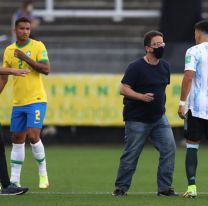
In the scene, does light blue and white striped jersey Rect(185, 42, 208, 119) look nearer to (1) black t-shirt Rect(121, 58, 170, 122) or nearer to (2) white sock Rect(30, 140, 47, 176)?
(1) black t-shirt Rect(121, 58, 170, 122)

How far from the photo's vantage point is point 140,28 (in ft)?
83.4

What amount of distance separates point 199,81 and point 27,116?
239 cm

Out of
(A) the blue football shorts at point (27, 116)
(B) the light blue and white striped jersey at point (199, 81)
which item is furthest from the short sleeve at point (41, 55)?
(B) the light blue and white striped jersey at point (199, 81)

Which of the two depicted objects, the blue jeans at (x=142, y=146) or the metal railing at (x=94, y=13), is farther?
the metal railing at (x=94, y=13)

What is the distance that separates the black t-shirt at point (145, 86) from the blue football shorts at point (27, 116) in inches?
53.9

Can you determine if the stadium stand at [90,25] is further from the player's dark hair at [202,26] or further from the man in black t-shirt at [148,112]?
the player's dark hair at [202,26]

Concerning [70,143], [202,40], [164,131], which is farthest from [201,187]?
[70,143]

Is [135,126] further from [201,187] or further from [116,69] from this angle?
[116,69]

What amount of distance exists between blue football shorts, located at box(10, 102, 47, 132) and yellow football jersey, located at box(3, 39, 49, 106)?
6cm

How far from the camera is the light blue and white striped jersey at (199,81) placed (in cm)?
1161

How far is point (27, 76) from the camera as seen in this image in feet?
41.7

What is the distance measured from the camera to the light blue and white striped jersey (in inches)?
457

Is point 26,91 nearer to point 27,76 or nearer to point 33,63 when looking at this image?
point 27,76

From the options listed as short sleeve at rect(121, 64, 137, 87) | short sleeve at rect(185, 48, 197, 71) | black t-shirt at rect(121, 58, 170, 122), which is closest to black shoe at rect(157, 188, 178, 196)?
black t-shirt at rect(121, 58, 170, 122)
